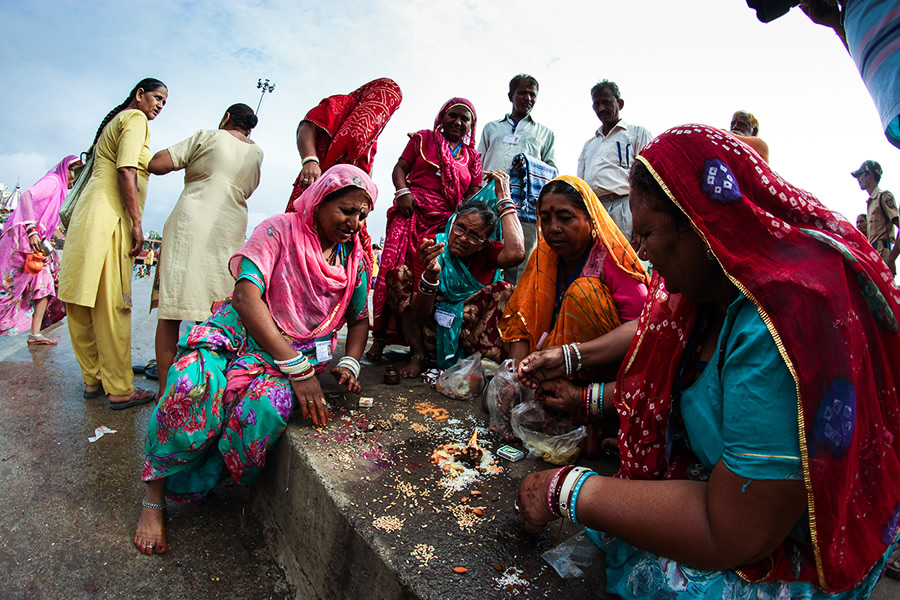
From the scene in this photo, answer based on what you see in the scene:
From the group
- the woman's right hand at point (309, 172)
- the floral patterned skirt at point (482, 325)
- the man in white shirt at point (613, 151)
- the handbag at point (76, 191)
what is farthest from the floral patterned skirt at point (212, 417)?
the man in white shirt at point (613, 151)

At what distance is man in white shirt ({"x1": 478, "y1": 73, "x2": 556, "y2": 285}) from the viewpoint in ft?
16.9

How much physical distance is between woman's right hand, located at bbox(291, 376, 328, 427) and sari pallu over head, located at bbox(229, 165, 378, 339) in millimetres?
308

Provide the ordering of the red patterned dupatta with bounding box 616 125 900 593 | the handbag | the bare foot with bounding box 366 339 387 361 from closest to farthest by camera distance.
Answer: the red patterned dupatta with bounding box 616 125 900 593
the handbag
the bare foot with bounding box 366 339 387 361

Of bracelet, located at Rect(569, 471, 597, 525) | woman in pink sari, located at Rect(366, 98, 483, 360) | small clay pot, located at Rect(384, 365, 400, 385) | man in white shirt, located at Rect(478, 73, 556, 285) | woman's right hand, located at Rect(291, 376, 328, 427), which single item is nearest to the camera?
bracelet, located at Rect(569, 471, 597, 525)

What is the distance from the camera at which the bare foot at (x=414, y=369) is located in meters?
3.47

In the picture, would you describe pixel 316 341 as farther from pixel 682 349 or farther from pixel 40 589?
pixel 682 349

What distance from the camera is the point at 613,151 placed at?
5.25 meters

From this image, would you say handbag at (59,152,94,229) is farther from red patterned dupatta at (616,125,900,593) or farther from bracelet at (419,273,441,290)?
red patterned dupatta at (616,125,900,593)

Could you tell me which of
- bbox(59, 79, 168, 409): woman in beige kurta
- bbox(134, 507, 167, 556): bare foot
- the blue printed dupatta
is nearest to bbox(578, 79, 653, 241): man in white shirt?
the blue printed dupatta

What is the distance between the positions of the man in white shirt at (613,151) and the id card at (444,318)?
2.49 meters

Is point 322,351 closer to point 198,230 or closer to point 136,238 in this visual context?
point 198,230

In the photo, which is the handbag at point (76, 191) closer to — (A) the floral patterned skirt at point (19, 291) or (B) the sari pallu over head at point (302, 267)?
(B) the sari pallu over head at point (302, 267)

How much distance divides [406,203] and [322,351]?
211 cm

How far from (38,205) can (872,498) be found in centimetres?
716
